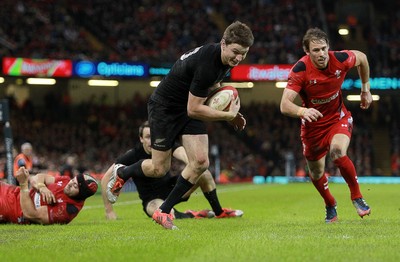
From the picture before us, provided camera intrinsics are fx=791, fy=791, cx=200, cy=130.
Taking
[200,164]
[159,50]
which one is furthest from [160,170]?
[159,50]

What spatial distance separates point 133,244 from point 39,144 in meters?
29.5

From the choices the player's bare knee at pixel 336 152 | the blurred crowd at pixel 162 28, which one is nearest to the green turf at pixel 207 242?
the player's bare knee at pixel 336 152

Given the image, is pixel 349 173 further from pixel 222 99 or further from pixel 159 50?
pixel 159 50

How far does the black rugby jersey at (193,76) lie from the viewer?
8328 mm

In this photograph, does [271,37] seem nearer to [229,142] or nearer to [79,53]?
[229,142]

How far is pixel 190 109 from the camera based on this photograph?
332 inches

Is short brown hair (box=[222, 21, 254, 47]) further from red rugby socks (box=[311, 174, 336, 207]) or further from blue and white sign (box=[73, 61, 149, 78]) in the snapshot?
blue and white sign (box=[73, 61, 149, 78])

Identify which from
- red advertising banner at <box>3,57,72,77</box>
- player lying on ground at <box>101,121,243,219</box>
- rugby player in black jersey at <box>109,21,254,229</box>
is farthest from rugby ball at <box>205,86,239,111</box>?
red advertising banner at <box>3,57,72,77</box>

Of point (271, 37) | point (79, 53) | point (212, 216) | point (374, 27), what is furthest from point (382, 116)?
point (212, 216)

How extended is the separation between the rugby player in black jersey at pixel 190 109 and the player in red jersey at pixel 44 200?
3.42 feet

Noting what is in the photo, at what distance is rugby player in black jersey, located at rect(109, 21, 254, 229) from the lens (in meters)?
8.29

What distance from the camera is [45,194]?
9852 mm

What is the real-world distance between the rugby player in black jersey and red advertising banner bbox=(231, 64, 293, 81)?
26650 mm

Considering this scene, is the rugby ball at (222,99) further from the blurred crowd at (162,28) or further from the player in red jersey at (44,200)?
the blurred crowd at (162,28)
